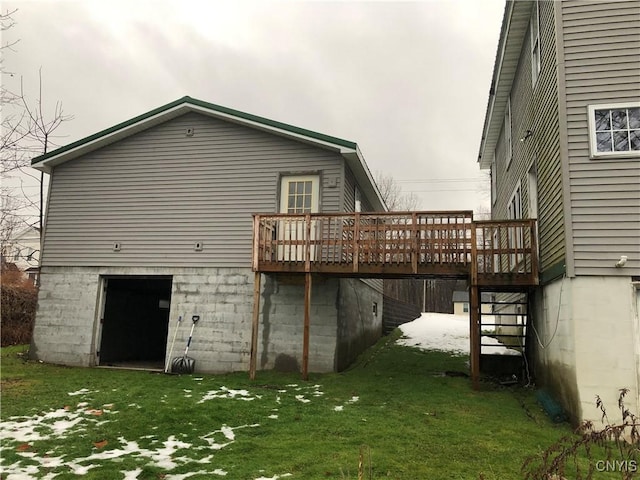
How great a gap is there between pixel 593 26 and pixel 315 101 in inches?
979

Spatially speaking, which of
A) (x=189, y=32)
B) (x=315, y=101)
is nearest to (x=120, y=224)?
(x=189, y=32)

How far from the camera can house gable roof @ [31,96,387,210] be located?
11422mm

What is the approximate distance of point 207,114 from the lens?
12648 millimetres

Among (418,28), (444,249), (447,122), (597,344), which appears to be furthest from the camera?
(447,122)

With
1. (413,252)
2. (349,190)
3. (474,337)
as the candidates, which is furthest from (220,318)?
(474,337)

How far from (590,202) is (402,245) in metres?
3.57

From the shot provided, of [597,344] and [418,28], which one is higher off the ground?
[418,28]

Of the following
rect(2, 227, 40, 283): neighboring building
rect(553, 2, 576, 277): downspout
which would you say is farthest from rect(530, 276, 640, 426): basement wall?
rect(2, 227, 40, 283): neighboring building

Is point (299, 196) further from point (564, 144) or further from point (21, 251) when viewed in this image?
point (21, 251)

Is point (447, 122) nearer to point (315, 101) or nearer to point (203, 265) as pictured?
point (315, 101)

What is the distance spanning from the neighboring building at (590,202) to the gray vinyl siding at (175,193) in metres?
4.98

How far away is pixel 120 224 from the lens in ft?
42.4

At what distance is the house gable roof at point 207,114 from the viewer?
1142cm

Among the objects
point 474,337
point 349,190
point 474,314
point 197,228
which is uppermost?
point 349,190
